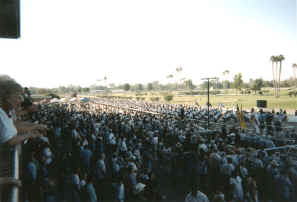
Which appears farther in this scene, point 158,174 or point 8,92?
point 158,174

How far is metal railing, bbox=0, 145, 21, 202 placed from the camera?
1243 millimetres

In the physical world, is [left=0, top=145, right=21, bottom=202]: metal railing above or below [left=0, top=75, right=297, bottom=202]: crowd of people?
above

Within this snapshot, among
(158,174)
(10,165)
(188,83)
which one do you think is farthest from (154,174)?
(188,83)

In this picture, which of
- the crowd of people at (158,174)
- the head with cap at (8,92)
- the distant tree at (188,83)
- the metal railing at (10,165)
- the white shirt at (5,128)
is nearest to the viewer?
the metal railing at (10,165)

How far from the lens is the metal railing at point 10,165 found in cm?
124

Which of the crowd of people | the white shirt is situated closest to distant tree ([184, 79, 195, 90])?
the crowd of people

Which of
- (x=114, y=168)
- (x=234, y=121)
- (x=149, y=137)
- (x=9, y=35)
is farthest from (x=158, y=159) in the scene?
(x=234, y=121)

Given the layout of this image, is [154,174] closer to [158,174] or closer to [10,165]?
[158,174]

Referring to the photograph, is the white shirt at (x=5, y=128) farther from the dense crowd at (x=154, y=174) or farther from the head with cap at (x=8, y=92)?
the dense crowd at (x=154, y=174)

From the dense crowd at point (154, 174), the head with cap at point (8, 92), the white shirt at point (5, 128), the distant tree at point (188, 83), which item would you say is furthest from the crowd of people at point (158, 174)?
the distant tree at point (188, 83)

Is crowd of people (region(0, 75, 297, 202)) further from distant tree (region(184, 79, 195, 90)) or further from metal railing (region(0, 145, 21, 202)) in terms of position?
distant tree (region(184, 79, 195, 90))

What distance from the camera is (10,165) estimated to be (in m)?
1.76

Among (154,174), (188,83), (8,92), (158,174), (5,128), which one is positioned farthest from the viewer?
(188,83)

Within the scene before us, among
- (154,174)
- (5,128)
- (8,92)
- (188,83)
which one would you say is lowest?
(154,174)
